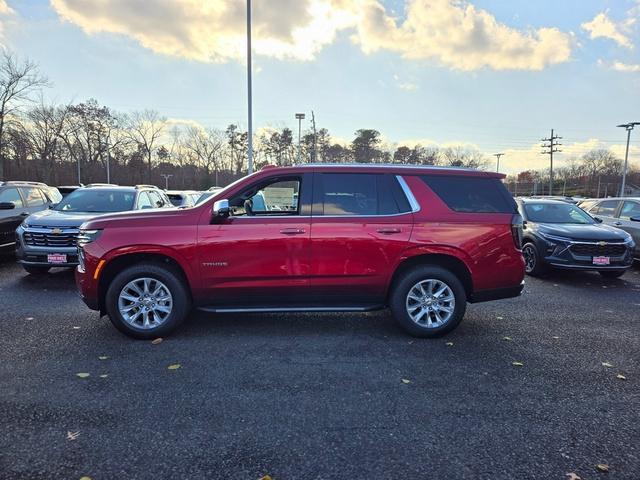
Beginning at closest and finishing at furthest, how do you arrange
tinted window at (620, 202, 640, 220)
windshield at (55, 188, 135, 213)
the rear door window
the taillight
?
the rear door window
the taillight
windshield at (55, 188, 135, 213)
tinted window at (620, 202, 640, 220)

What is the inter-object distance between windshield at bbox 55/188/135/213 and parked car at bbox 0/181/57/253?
1.00 m

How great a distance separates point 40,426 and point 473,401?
3326 mm

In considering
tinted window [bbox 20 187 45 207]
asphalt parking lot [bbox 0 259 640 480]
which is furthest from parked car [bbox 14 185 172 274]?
tinted window [bbox 20 187 45 207]

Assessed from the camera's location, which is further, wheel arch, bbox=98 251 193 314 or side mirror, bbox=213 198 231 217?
wheel arch, bbox=98 251 193 314

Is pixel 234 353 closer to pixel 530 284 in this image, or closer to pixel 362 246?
pixel 362 246

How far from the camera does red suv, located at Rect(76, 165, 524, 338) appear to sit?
4.46 metres

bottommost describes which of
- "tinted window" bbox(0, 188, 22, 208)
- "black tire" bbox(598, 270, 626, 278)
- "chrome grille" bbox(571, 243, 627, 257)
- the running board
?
"black tire" bbox(598, 270, 626, 278)

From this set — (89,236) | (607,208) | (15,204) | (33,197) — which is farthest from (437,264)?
(33,197)

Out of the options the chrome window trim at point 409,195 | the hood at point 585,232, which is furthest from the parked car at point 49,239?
the hood at point 585,232

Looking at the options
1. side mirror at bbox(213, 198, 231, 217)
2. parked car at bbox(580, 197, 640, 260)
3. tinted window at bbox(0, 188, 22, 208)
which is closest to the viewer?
side mirror at bbox(213, 198, 231, 217)

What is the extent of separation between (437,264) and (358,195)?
4.20ft

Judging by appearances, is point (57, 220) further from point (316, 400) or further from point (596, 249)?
point (596, 249)

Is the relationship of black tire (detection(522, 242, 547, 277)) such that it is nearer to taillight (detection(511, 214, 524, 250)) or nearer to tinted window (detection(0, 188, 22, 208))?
taillight (detection(511, 214, 524, 250))

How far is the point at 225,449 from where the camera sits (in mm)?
2633
